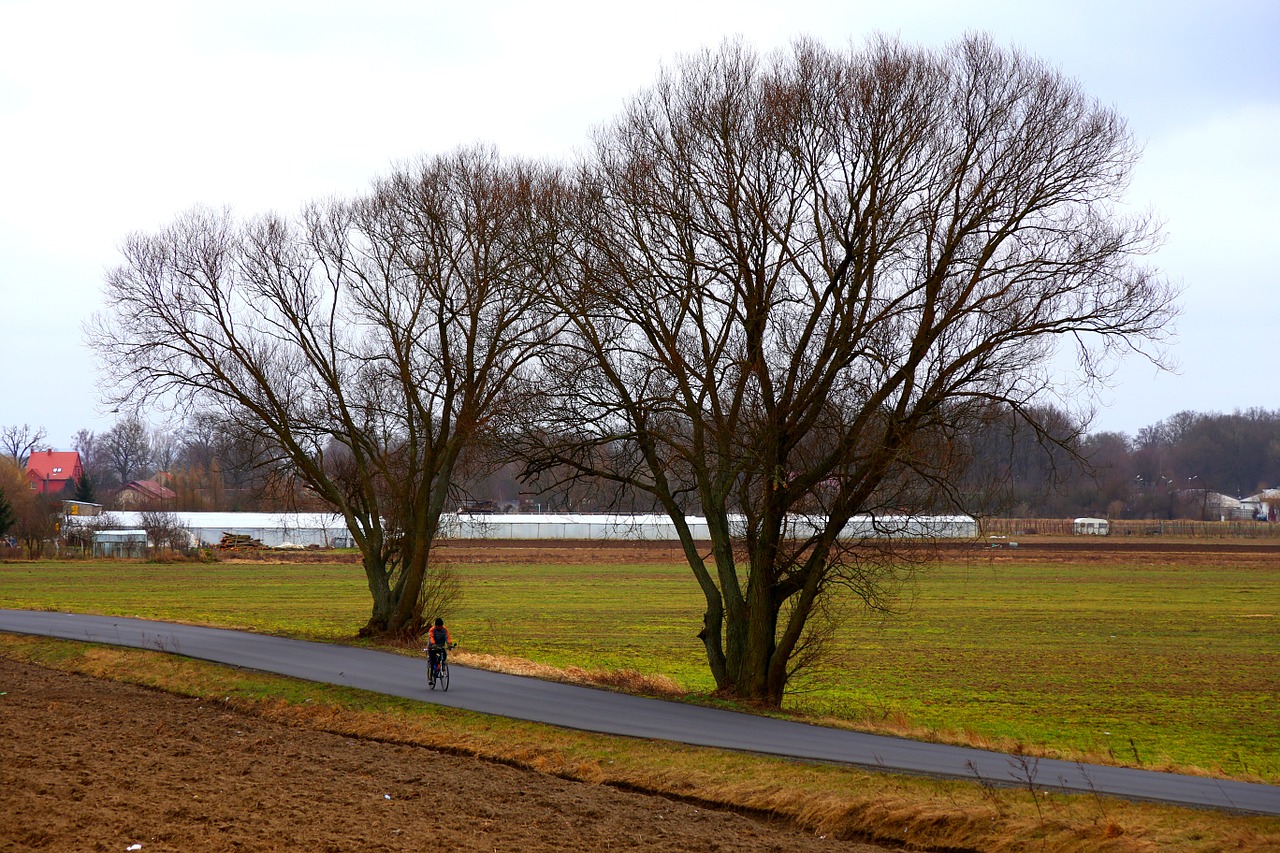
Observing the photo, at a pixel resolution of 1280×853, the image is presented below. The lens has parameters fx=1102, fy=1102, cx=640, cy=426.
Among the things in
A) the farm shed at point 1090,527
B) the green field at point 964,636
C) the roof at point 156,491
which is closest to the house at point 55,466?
the roof at point 156,491

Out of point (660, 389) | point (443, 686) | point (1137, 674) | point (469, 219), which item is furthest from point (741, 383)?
point (1137, 674)

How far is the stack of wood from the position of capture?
100 m

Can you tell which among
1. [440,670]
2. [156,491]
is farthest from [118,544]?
[440,670]

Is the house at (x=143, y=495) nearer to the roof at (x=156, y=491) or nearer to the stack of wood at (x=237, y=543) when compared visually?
A: the roof at (x=156, y=491)

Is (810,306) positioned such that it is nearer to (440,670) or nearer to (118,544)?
(440,670)

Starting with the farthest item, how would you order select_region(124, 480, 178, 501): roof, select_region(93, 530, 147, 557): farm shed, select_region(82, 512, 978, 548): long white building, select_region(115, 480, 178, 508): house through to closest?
select_region(124, 480, 178, 501): roof < select_region(115, 480, 178, 508): house < select_region(82, 512, 978, 548): long white building < select_region(93, 530, 147, 557): farm shed

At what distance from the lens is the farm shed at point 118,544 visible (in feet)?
300

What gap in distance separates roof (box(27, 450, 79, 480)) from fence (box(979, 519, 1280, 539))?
140615mm

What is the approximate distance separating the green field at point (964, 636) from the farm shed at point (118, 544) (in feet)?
42.5

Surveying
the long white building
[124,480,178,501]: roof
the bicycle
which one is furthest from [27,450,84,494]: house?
the bicycle

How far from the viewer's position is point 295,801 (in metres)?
12.3

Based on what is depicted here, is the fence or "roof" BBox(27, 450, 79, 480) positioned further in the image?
"roof" BBox(27, 450, 79, 480)

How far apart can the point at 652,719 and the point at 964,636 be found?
26.0 metres

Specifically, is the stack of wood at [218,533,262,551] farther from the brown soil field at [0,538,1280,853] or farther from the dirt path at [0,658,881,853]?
the dirt path at [0,658,881,853]
